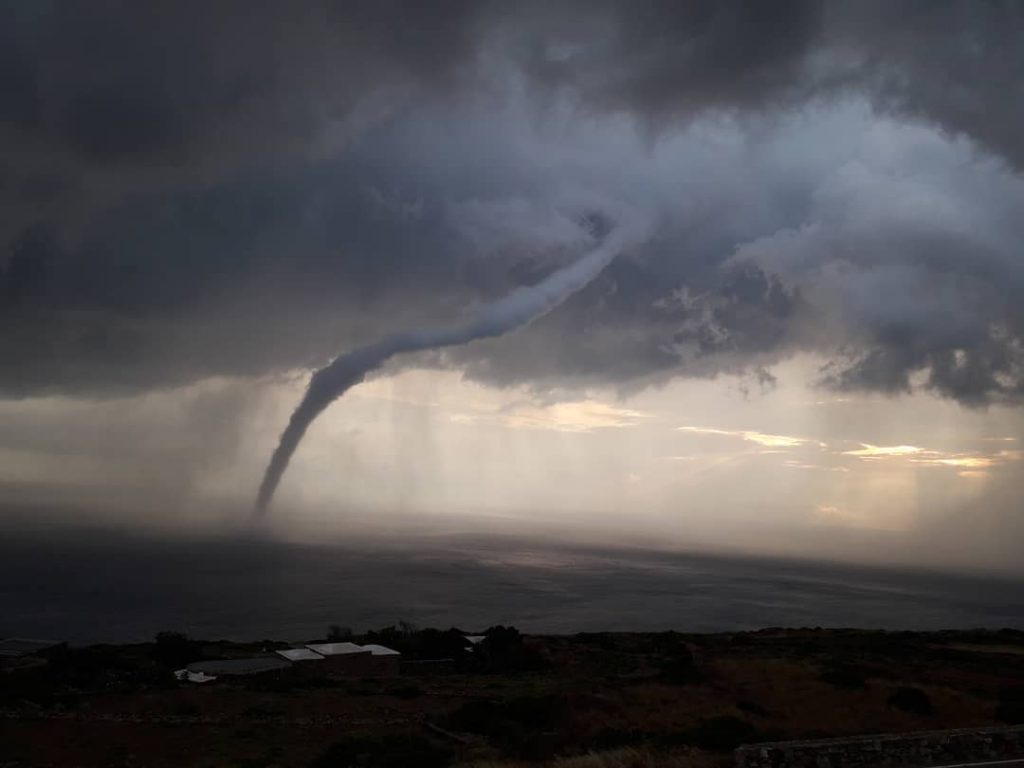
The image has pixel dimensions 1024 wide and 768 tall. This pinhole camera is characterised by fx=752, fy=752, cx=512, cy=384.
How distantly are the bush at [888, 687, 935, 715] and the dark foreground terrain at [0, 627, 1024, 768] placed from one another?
0.23 feet

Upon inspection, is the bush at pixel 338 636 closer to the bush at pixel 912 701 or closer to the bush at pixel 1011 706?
the bush at pixel 912 701

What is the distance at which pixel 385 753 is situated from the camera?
790 inches

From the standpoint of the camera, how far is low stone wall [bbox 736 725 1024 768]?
14.3 meters

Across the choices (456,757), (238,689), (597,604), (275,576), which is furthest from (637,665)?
(275,576)

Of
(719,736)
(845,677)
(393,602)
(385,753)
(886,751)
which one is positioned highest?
(886,751)

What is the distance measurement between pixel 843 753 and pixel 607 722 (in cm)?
1249

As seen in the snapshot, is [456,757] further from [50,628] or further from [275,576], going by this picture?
[275,576]

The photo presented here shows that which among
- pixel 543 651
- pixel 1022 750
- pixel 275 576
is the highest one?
pixel 1022 750

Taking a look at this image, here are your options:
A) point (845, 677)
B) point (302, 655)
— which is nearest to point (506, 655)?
point (302, 655)

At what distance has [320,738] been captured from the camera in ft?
77.5

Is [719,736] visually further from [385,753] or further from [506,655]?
[506,655]

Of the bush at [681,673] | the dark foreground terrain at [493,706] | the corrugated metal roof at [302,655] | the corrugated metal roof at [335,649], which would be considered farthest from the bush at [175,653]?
the bush at [681,673]

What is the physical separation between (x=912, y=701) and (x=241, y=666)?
30.7m

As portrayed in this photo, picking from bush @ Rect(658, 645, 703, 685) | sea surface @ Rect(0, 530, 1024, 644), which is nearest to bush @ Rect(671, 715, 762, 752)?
bush @ Rect(658, 645, 703, 685)
